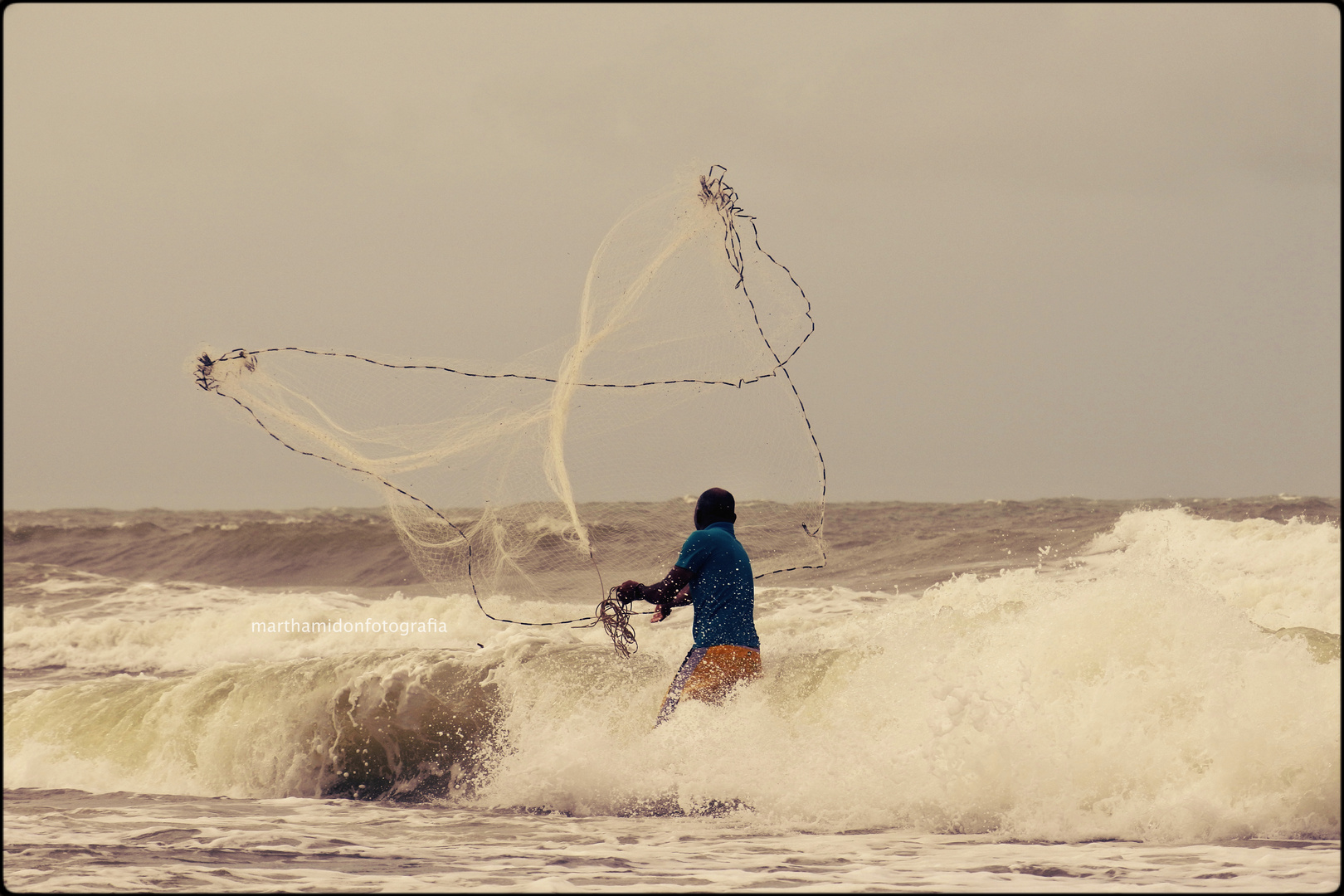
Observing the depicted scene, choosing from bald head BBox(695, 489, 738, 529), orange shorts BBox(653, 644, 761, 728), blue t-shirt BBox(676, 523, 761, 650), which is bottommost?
orange shorts BBox(653, 644, 761, 728)

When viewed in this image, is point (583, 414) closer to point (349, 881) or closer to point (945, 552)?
point (349, 881)

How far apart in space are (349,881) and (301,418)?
139 inches

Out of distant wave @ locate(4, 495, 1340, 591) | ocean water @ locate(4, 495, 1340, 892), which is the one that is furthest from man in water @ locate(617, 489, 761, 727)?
Answer: distant wave @ locate(4, 495, 1340, 591)

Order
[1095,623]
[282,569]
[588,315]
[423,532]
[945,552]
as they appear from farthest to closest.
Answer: [282,569], [945,552], [423,532], [588,315], [1095,623]

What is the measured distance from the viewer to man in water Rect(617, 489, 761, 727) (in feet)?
18.8

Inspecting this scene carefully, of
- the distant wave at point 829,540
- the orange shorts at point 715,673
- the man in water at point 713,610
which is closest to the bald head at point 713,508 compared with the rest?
the man in water at point 713,610

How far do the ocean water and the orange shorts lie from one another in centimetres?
10

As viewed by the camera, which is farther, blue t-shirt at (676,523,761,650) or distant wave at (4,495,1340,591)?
distant wave at (4,495,1340,591)

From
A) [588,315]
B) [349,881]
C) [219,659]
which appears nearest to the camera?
[349,881]

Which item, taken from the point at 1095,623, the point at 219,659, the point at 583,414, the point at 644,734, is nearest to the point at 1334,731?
the point at 1095,623

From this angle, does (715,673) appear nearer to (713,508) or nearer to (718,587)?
(718,587)

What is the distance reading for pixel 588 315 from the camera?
7.03 metres

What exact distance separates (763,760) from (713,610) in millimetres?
881

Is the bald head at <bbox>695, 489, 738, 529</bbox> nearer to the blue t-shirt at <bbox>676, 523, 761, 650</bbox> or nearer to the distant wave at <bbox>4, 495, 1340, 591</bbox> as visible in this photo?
the blue t-shirt at <bbox>676, 523, 761, 650</bbox>
